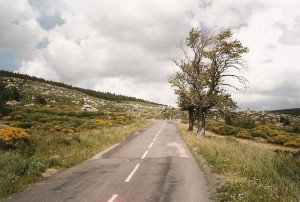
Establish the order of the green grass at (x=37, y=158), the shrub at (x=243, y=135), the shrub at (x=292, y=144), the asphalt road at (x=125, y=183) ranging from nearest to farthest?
the asphalt road at (x=125, y=183) → the green grass at (x=37, y=158) → the shrub at (x=292, y=144) → the shrub at (x=243, y=135)

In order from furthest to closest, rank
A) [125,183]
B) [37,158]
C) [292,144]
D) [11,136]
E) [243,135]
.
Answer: [243,135] < [292,144] < [11,136] < [37,158] < [125,183]

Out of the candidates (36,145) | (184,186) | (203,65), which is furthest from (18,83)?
(184,186)

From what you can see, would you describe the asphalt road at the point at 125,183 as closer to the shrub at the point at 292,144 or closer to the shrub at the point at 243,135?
the shrub at the point at 292,144

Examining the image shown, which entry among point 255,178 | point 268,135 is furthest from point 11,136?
point 268,135

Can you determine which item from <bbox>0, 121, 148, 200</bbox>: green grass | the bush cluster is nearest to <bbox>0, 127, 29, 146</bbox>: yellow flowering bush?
<bbox>0, 121, 148, 200</bbox>: green grass

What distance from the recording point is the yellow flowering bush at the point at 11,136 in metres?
16.9

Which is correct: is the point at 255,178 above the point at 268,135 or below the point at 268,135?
above

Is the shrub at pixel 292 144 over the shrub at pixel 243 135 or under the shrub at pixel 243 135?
under

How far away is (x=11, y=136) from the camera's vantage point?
57.8 ft

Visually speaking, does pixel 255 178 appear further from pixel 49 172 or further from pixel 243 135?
pixel 243 135

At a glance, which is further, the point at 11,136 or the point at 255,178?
the point at 11,136

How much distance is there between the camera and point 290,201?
883 cm

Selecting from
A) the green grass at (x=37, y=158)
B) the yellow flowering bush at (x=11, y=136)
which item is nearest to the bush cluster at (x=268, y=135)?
the green grass at (x=37, y=158)

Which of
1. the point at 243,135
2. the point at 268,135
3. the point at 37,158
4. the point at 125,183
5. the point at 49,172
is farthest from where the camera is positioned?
the point at 268,135
